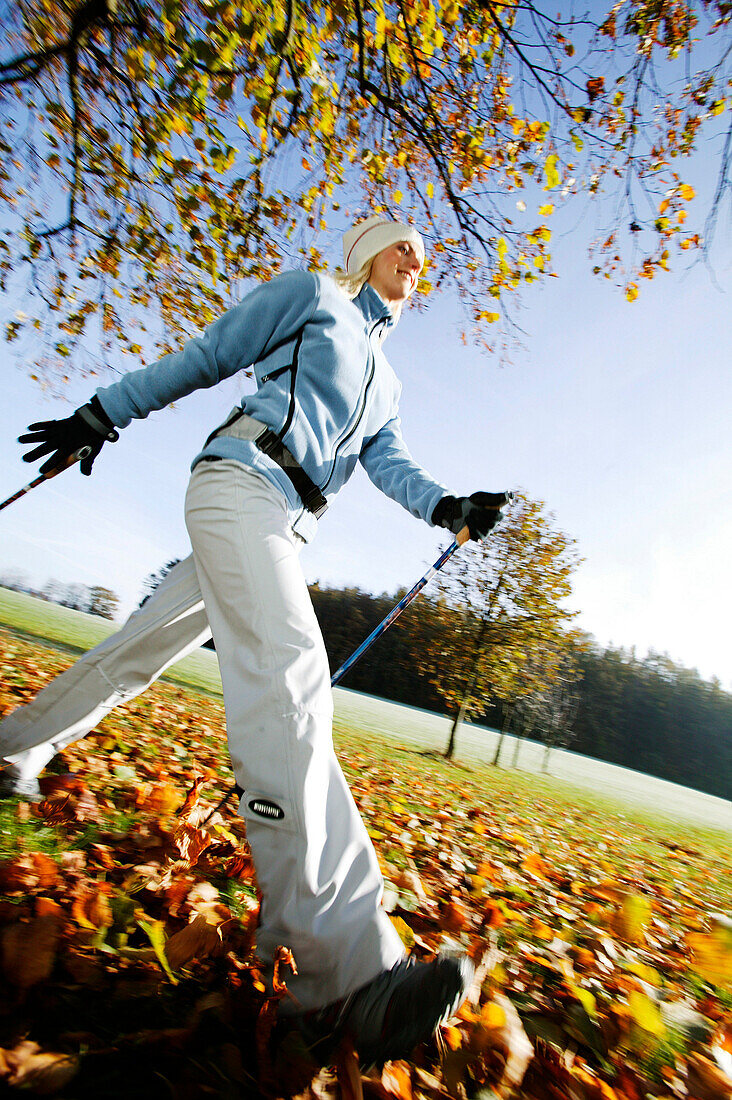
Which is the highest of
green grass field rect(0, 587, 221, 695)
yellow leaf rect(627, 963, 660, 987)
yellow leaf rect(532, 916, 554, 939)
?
yellow leaf rect(627, 963, 660, 987)

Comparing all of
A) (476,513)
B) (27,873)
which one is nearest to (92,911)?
(27,873)

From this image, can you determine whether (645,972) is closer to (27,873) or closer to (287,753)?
(287,753)

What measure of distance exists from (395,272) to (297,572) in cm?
147

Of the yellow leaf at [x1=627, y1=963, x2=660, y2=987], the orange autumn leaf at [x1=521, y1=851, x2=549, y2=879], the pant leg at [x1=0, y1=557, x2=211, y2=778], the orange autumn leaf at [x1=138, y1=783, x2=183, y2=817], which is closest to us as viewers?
the pant leg at [x1=0, y1=557, x2=211, y2=778]

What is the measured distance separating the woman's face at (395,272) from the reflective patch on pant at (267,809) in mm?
1956

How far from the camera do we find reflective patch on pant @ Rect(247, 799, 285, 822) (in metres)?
1.32

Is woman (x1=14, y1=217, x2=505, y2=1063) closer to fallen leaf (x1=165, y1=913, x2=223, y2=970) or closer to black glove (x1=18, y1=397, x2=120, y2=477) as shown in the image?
black glove (x1=18, y1=397, x2=120, y2=477)

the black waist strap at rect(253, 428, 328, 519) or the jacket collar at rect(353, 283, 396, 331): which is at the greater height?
the jacket collar at rect(353, 283, 396, 331)

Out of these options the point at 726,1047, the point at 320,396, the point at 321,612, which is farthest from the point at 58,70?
the point at 321,612

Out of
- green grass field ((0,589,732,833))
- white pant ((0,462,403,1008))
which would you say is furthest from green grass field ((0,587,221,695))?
white pant ((0,462,403,1008))

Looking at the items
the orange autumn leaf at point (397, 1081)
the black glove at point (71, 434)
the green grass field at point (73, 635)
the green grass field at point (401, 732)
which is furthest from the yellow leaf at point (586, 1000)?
the green grass field at point (401, 732)

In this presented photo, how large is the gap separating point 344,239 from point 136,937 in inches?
116

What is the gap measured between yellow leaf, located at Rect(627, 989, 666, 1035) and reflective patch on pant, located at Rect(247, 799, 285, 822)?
130 centimetres

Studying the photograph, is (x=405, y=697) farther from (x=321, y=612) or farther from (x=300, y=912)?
(x=300, y=912)
